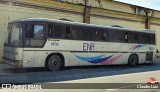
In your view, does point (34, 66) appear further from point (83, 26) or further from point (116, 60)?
point (116, 60)

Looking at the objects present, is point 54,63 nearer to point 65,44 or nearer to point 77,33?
point 65,44

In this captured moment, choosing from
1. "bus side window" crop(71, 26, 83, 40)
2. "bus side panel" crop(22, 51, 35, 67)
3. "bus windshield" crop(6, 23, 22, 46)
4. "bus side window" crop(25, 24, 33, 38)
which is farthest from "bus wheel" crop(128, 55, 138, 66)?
"bus windshield" crop(6, 23, 22, 46)

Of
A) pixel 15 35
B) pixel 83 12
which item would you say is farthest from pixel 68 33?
pixel 83 12

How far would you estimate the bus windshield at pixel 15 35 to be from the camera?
50.2 feet

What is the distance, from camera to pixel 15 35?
15.7m

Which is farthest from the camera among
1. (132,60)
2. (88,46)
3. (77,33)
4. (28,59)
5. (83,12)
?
(83,12)

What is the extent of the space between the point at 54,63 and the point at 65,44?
4.18 ft

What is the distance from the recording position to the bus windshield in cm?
1529

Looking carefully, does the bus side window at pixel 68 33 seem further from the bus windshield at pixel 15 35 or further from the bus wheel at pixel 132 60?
Answer: the bus wheel at pixel 132 60

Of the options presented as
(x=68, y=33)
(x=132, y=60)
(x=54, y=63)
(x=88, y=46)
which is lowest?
(x=132, y=60)

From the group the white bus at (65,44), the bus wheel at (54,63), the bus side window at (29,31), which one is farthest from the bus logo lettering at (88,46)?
the bus side window at (29,31)

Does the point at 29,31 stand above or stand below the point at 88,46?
above

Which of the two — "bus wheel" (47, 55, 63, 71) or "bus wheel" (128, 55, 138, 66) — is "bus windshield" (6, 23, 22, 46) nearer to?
"bus wheel" (47, 55, 63, 71)

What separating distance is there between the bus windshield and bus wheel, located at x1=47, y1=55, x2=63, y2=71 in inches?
77.0
